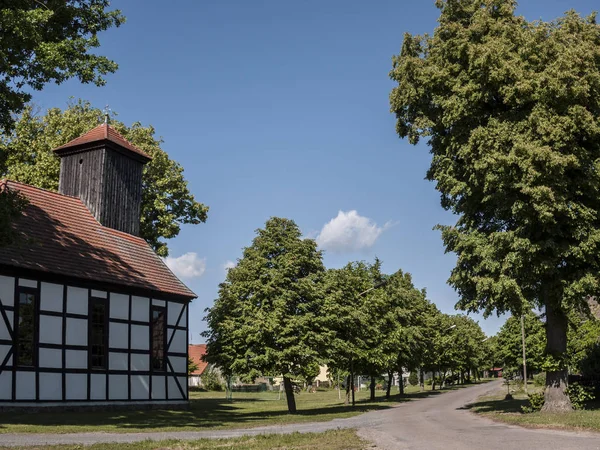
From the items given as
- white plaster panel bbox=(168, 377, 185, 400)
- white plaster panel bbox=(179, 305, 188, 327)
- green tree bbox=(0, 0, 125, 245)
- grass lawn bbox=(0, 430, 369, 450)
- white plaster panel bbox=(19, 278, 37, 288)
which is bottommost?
white plaster panel bbox=(168, 377, 185, 400)

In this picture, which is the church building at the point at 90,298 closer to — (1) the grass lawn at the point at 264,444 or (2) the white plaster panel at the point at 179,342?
(2) the white plaster panel at the point at 179,342

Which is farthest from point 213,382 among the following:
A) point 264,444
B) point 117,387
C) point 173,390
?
point 264,444

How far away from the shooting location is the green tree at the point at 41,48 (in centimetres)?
1797

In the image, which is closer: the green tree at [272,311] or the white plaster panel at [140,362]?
the green tree at [272,311]

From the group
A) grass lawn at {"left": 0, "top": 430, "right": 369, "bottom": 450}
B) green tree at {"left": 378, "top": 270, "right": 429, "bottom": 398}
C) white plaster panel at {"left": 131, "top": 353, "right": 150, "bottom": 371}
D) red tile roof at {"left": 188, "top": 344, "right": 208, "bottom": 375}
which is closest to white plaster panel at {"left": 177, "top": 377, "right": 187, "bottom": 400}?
white plaster panel at {"left": 131, "top": 353, "right": 150, "bottom": 371}

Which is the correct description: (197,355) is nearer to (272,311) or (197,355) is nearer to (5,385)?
(272,311)

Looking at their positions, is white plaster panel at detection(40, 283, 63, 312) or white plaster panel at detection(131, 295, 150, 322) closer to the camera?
white plaster panel at detection(40, 283, 63, 312)

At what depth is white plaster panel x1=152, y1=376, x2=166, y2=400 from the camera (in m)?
32.1

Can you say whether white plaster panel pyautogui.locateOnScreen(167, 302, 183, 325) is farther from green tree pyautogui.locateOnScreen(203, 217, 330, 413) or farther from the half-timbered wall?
green tree pyautogui.locateOnScreen(203, 217, 330, 413)

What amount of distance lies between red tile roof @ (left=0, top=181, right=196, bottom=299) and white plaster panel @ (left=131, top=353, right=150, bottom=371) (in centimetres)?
328

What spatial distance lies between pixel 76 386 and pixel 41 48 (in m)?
15.2

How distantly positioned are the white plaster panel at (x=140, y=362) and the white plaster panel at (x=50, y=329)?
4.38 metres

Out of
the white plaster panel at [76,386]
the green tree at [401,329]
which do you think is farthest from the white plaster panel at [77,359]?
the green tree at [401,329]

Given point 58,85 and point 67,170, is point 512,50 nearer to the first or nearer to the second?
point 58,85
